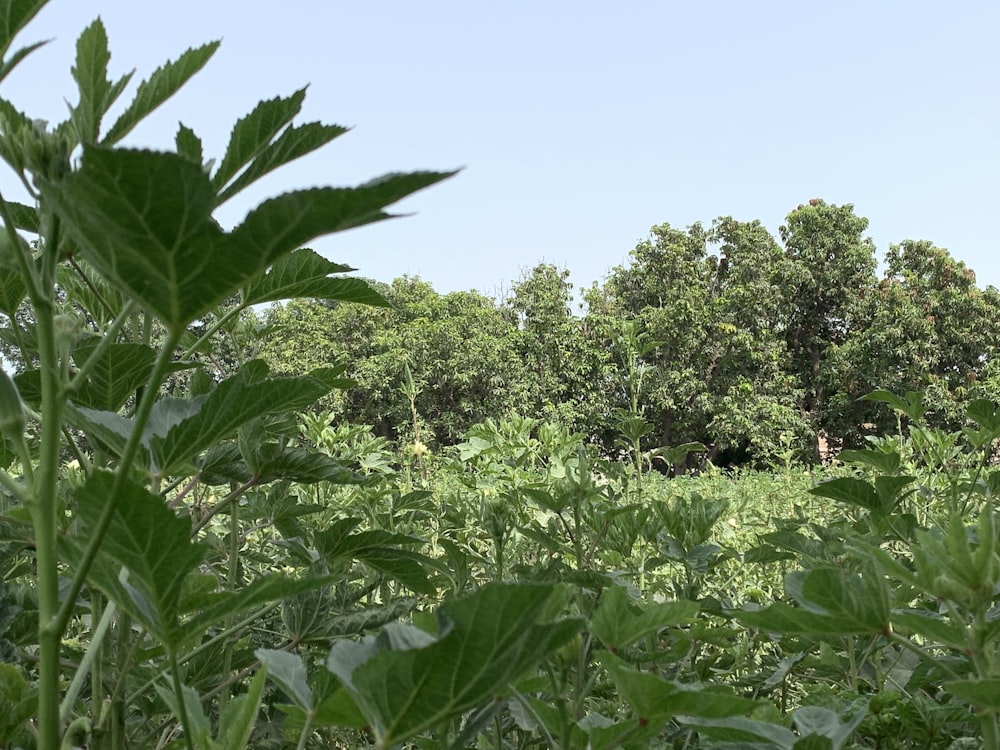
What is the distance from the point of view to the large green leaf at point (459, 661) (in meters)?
0.33

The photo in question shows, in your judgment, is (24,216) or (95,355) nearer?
(95,355)

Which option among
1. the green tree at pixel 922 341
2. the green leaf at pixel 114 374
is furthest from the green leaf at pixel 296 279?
the green tree at pixel 922 341

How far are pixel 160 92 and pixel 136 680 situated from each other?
0.59m

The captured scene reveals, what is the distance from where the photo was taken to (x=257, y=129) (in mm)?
572

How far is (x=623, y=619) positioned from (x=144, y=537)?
0.32 meters

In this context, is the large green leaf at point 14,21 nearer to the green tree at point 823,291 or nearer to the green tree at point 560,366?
the green tree at point 560,366

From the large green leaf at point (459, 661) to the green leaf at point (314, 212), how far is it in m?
0.18

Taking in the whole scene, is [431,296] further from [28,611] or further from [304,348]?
[28,611]

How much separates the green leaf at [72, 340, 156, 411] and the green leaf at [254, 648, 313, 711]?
320 millimetres

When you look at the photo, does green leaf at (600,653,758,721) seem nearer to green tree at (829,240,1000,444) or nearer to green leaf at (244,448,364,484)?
green leaf at (244,448,364,484)

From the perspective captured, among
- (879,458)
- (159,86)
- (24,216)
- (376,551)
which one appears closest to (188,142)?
(159,86)

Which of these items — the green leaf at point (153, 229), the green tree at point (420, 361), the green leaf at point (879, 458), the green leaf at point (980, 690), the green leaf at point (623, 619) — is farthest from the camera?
the green tree at point (420, 361)

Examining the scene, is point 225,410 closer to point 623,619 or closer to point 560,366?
point 623,619

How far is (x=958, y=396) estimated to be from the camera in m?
19.9
